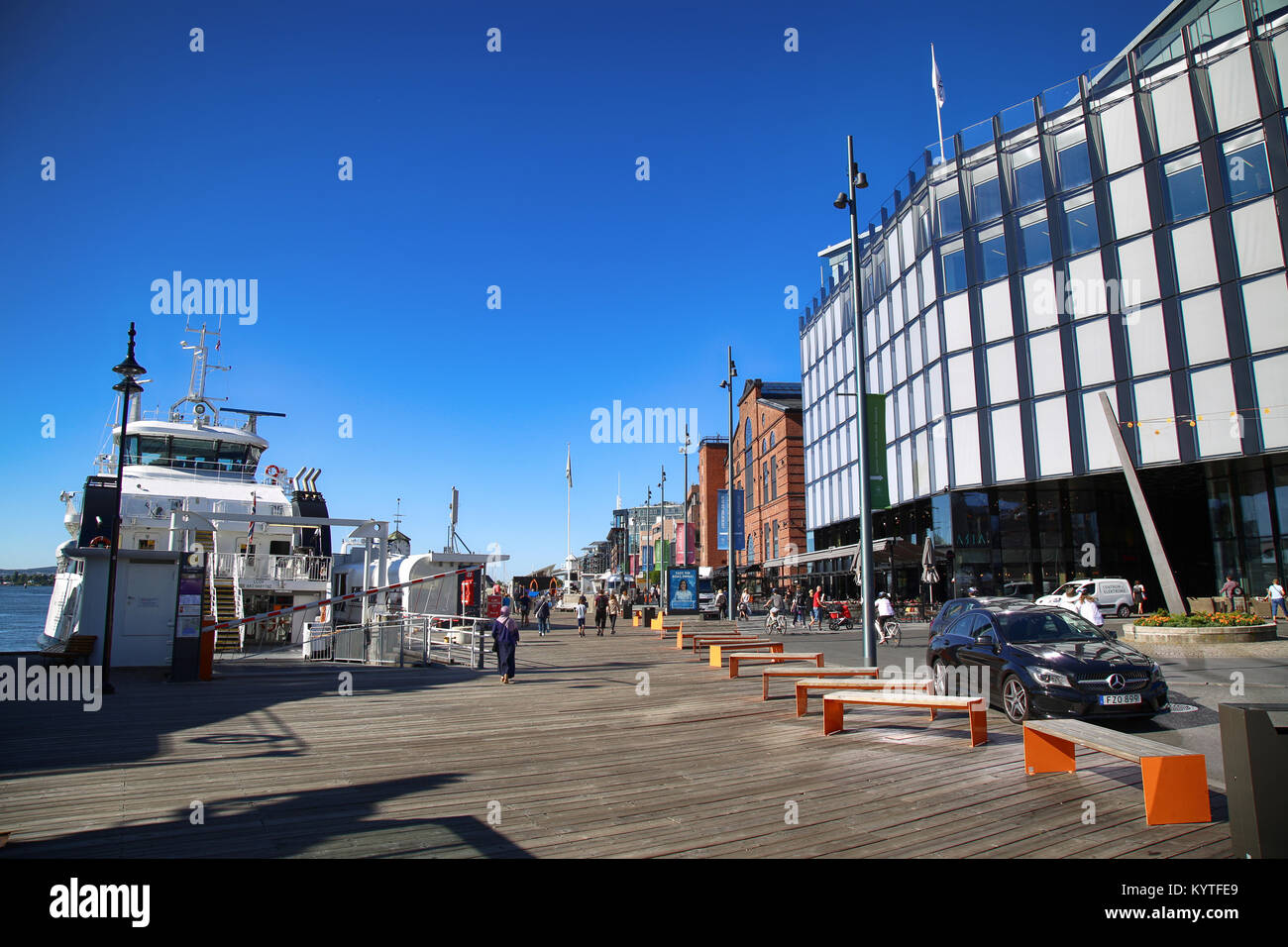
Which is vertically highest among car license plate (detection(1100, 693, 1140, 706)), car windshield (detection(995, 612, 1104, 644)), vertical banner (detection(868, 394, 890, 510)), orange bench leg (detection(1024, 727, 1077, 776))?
vertical banner (detection(868, 394, 890, 510))

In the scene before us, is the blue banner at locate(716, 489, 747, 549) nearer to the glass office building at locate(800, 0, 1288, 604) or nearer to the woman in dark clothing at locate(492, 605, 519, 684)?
the glass office building at locate(800, 0, 1288, 604)

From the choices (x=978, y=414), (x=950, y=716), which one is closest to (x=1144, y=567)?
(x=978, y=414)

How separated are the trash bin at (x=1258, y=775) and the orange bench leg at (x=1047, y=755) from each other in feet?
7.50


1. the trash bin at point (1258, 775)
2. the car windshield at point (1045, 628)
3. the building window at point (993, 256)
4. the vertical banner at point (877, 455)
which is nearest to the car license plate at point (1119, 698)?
the car windshield at point (1045, 628)

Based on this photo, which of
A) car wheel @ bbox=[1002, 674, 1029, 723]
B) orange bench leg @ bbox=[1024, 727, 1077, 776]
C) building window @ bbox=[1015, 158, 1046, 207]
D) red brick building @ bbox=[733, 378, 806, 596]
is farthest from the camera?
red brick building @ bbox=[733, 378, 806, 596]

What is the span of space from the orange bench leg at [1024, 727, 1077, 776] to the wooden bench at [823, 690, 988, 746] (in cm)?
95

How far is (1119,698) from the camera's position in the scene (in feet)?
27.5

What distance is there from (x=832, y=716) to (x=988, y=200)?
32.5 m

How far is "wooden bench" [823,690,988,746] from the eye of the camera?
7.71 metres

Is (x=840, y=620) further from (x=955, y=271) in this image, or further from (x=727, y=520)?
(x=955, y=271)

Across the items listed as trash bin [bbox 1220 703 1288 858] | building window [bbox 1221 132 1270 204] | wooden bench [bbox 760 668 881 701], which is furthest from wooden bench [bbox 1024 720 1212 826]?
building window [bbox 1221 132 1270 204]

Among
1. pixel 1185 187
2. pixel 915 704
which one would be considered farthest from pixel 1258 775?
pixel 1185 187

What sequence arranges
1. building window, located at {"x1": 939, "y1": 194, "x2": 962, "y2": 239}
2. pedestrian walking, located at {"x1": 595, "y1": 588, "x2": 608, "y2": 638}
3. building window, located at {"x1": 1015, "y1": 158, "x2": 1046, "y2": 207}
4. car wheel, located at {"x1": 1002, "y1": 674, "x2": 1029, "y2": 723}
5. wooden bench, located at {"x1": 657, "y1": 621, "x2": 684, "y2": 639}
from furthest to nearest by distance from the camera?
building window, located at {"x1": 939, "y1": 194, "x2": 962, "y2": 239} < building window, located at {"x1": 1015, "y1": 158, "x2": 1046, "y2": 207} < pedestrian walking, located at {"x1": 595, "y1": 588, "x2": 608, "y2": 638} < wooden bench, located at {"x1": 657, "y1": 621, "x2": 684, "y2": 639} < car wheel, located at {"x1": 1002, "y1": 674, "x2": 1029, "y2": 723}

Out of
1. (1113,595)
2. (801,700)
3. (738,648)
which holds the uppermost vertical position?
(1113,595)
